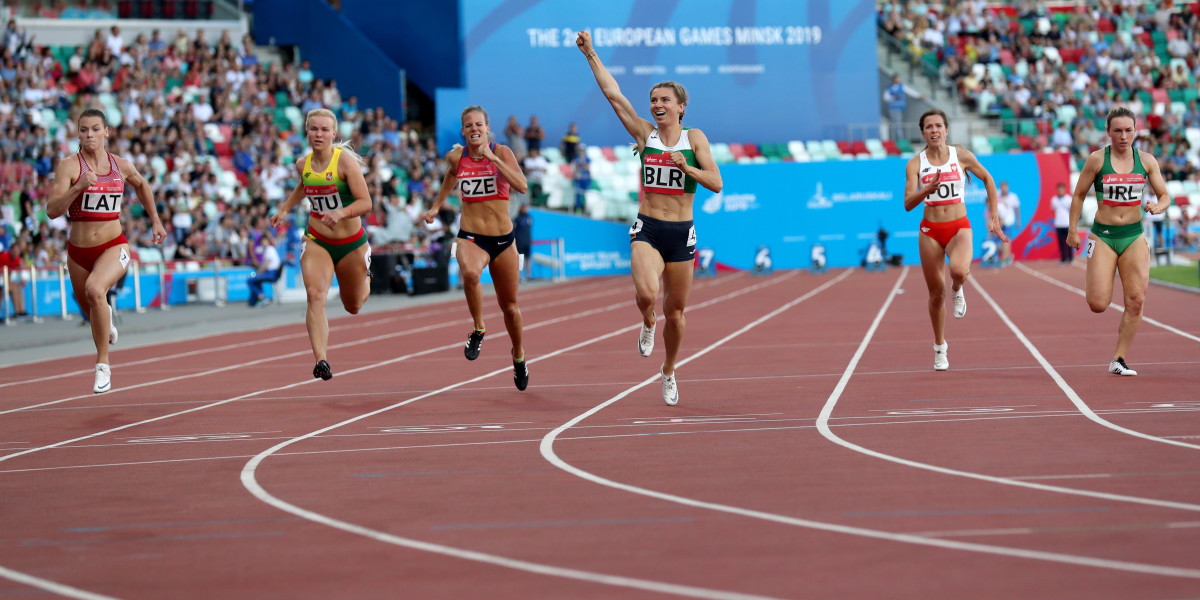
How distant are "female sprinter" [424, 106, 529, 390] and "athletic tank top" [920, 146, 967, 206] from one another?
3336 millimetres

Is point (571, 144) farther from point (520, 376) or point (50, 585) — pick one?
point (50, 585)

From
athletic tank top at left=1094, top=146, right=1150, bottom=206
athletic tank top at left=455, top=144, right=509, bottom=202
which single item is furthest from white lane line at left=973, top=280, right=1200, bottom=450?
athletic tank top at left=455, top=144, right=509, bottom=202

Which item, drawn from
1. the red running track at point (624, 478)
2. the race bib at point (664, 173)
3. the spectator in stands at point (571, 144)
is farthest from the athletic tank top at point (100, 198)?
the spectator in stands at point (571, 144)

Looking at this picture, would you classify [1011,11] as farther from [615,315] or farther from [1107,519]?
[1107,519]

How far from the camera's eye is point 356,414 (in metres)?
9.66

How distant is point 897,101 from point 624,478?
33.2 meters

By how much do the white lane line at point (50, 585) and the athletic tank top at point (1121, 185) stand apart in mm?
8278

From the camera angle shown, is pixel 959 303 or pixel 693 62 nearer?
pixel 959 303

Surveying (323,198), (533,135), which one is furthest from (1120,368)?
(533,135)

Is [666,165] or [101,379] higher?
[666,165]

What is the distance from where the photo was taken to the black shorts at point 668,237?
9.31m

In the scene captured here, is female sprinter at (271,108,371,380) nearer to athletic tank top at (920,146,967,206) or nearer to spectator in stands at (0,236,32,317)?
athletic tank top at (920,146,967,206)

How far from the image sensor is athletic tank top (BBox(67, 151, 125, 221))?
10.7 m

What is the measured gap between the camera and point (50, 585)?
188 inches
